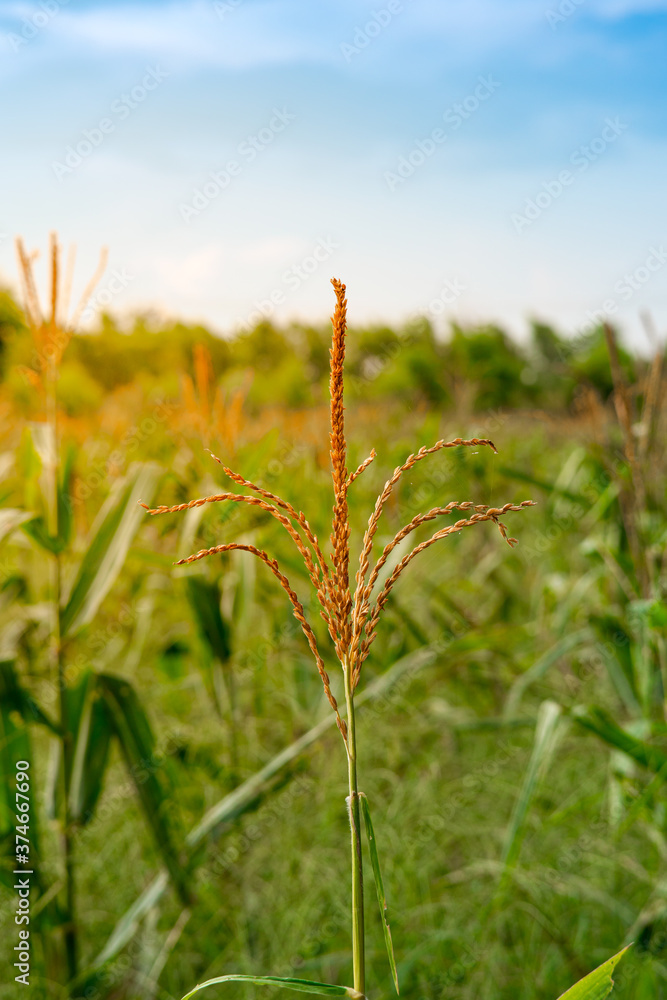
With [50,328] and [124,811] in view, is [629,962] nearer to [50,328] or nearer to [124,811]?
[124,811]

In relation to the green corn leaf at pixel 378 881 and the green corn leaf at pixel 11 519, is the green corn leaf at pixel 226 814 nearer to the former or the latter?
the green corn leaf at pixel 11 519

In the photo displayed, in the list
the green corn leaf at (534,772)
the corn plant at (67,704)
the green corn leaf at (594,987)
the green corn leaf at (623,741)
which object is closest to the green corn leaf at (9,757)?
the corn plant at (67,704)

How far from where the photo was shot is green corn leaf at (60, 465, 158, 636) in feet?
4.33

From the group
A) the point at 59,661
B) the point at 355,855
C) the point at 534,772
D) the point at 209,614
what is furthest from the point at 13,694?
Result: the point at 355,855

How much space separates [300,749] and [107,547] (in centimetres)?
52

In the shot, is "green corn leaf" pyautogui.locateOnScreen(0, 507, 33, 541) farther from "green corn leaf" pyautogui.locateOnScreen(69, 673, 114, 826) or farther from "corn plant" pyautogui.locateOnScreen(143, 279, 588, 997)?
"corn plant" pyautogui.locateOnScreen(143, 279, 588, 997)

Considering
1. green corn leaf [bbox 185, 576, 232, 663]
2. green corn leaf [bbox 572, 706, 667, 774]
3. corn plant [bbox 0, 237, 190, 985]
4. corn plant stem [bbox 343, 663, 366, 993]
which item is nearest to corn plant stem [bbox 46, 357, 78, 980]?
corn plant [bbox 0, 237, 190, 985]

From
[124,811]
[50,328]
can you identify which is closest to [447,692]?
[124,811]

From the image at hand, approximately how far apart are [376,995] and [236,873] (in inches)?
18.4

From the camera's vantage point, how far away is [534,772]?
1.19m

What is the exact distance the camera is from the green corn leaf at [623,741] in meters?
1.25

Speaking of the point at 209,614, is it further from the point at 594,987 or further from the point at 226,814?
the point at 594,987

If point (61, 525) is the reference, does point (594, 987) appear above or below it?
below

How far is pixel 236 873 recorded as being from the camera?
5.92 feet
